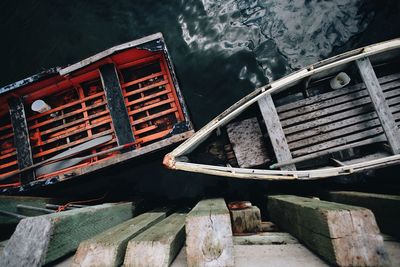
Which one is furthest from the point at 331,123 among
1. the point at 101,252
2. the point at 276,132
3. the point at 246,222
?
the point at 101,252

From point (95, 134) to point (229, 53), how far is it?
4172 millimetres

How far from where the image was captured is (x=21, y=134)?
497 cm

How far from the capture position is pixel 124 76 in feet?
17.5

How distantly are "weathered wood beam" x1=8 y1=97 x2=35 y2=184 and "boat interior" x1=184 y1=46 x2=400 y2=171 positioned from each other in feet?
13.3

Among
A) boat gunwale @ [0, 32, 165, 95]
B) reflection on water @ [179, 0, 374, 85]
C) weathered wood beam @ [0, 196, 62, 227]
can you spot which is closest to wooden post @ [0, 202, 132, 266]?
weathered wood beam @ [0, 196, 62, 227]

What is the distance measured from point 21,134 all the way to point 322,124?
6053mm

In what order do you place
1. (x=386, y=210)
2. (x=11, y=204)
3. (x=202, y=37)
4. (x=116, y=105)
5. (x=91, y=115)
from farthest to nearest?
(x=202, y=37) < (x=91, y=115) < (x=116, y=105) < (x=11, y=204) < (x=386, y=210)

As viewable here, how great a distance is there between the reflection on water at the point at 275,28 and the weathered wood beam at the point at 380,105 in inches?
94.5

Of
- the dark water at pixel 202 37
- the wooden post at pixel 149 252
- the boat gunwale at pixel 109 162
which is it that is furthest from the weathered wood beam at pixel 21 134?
the wooden post at pixel 149 252

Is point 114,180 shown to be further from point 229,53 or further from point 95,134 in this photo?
point 229,53

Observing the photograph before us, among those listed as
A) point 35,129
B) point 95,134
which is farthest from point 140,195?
point 35,129

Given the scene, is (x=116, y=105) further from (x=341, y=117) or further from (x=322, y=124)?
(x=341, y=117)

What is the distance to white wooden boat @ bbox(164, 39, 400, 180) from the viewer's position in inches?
139

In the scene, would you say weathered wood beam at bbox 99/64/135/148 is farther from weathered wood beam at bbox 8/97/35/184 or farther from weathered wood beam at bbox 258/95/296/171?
weathered wood beam at bbox 258/95/296/171
